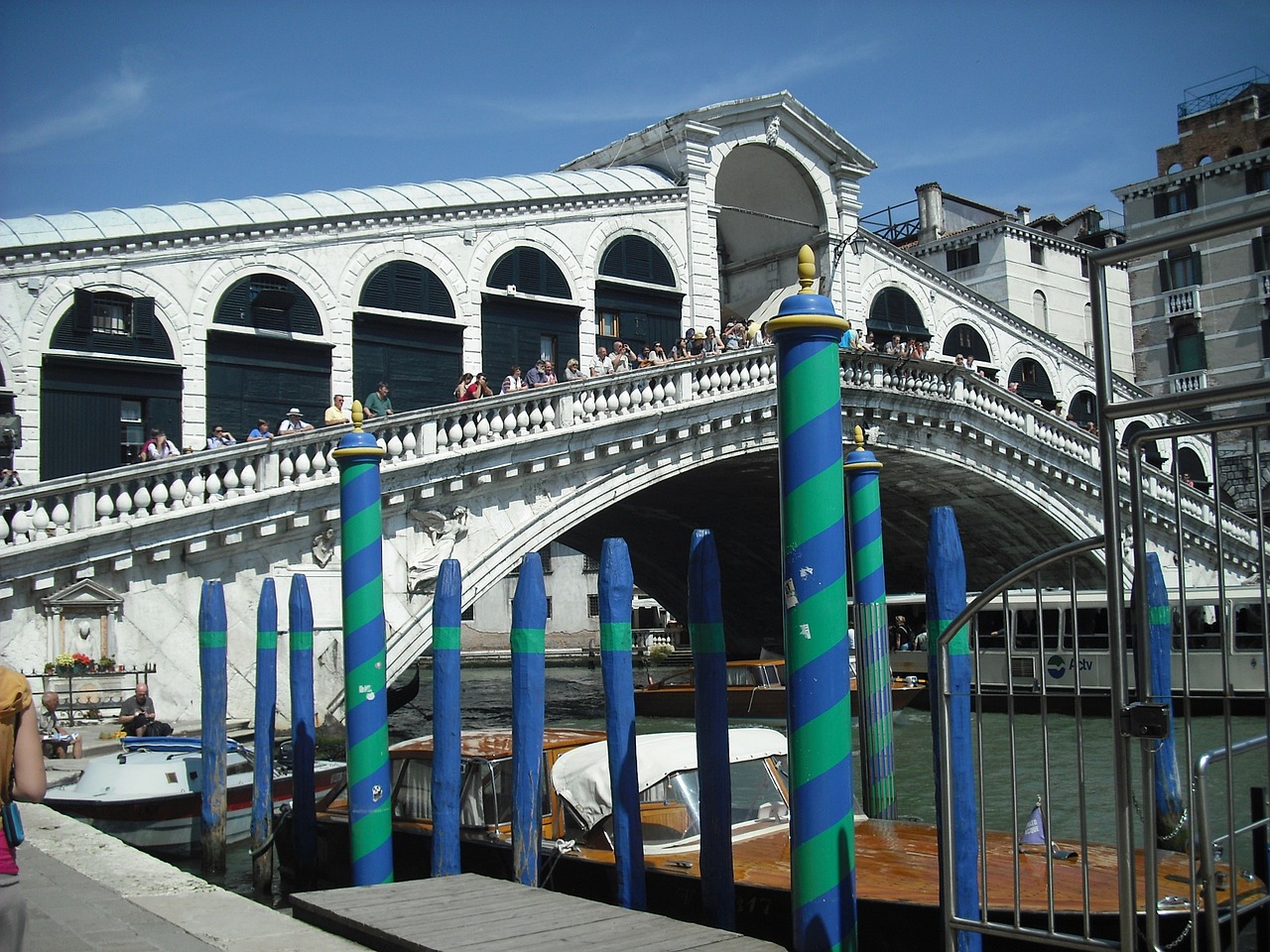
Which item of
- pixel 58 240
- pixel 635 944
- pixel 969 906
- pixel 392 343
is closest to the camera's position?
pixel 635 944

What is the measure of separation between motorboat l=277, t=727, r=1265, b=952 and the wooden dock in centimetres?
107

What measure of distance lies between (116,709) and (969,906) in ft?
30.5

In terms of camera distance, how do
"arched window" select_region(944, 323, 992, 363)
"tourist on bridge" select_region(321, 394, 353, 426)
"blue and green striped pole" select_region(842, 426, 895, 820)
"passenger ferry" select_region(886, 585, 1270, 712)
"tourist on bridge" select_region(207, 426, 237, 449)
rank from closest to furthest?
"blue and green striped pole" select_region(842, 426, 895, 820) → "tourist on bridge" select_region(207, 426, 237, 449) → "tourist on bridge" select_region(321, 394, 353, 426) → "passenger ferry" select_region(886, 585, 1270, 712) → "arched window" select_region(944, 323, 992, 363)

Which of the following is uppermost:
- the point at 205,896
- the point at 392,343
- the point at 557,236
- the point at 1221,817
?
the point at 557,236

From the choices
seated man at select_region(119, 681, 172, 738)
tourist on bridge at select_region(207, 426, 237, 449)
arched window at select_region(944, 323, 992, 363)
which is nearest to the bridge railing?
tourist on bridge at select_region(207, 426, 237, 449)

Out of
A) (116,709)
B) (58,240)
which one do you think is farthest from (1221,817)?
(58,240)

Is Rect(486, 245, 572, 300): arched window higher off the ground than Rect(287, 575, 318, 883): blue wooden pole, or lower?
higher

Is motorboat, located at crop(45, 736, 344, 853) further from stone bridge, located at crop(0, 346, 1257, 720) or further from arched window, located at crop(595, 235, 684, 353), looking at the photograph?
arched window, located at crop(595, 235, 684, 353)

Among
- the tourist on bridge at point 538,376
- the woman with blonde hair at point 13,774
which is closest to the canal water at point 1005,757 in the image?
the woman with blonde hair at point 13,774

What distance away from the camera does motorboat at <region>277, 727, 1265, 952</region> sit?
5.12 m

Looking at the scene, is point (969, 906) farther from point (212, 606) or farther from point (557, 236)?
point (557, 236)

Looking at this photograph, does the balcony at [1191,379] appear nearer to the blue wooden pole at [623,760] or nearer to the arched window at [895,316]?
the arched window at [895,316]

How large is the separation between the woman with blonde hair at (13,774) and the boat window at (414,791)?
4669 mm

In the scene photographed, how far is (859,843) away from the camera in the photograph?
613 cm
